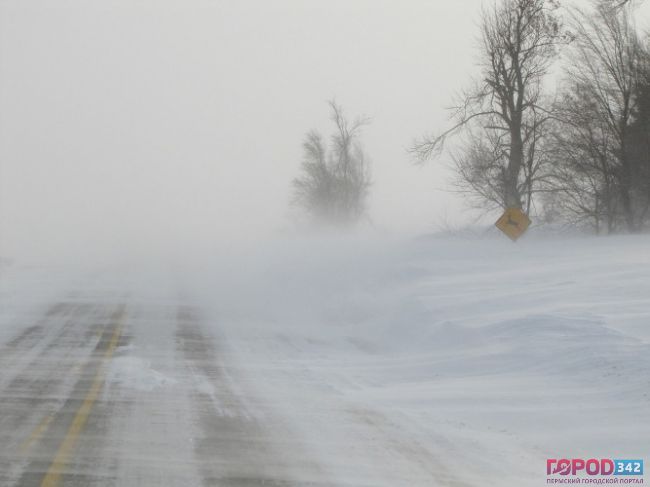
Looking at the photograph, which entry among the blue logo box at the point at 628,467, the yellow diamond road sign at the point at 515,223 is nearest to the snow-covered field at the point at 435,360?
the blue logo box at the point at 628,467

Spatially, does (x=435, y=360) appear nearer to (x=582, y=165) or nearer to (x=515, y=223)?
(x=515, y=223)

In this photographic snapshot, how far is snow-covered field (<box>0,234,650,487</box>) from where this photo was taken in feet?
23.7

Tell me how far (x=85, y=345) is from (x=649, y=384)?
9.25 metres

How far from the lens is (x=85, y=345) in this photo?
13.5 m

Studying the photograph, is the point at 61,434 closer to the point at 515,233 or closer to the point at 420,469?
the point at 420,469

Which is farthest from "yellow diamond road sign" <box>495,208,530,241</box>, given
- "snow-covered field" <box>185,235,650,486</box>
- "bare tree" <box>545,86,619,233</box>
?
"bare tree" <box>545,86,619,233</box>

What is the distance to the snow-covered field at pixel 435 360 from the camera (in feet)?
23.7

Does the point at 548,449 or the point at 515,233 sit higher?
the point at 515,233

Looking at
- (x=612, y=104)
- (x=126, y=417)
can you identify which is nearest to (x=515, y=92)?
(x=612, y=104)

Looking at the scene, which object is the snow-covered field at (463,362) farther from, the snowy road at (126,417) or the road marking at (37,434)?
the road marking at (37,434)

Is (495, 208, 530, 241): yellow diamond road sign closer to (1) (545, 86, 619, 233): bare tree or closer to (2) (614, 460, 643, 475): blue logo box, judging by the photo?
(1) (545, 86, 619, 233): bare tree

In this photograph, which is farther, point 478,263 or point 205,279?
point 205,279

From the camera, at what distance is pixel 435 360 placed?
40.0 feet

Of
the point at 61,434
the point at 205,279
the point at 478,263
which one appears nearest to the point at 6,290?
the point at 205,279
